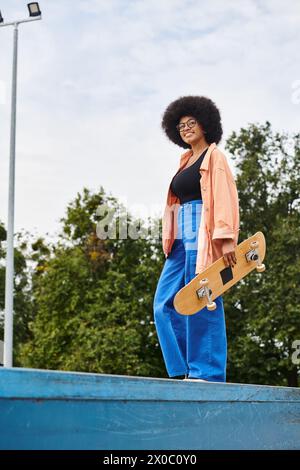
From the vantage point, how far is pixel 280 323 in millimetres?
19625

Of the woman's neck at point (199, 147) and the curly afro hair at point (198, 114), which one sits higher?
the curly afro hair at point (198, 114)

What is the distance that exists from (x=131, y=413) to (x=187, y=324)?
6.12 feet

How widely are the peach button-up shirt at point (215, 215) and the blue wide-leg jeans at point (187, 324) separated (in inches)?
3.6

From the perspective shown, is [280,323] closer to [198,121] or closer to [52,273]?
[52,273]

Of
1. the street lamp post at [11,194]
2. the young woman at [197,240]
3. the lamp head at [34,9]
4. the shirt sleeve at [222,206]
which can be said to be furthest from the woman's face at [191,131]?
the lamp head at [34,9]

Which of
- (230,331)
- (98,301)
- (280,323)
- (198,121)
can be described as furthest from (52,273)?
(198,121)

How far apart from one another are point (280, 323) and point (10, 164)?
29.9 ft

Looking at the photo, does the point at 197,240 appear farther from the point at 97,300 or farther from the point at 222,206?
the point at 97,300

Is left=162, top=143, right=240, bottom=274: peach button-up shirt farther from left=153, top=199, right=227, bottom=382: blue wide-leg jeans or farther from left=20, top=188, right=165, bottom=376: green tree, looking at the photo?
left=20, top=188, right=165, bottom=376: green tree

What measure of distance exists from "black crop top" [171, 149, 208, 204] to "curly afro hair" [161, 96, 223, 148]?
0.22m

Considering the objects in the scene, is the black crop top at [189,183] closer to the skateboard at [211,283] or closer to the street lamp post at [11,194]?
the skateboard at [211,283]

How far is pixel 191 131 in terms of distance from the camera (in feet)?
14.5

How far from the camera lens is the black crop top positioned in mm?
4168

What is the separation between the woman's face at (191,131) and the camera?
4414 mm
